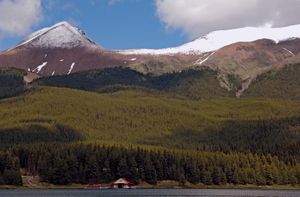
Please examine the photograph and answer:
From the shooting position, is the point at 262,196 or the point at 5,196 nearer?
the point at 5,196

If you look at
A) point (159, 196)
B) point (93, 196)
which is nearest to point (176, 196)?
point (159, 196)

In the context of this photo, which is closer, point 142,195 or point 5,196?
point 5,196

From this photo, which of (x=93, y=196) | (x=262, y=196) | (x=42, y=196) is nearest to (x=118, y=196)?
(x=93, y=196)

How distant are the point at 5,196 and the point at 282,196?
63.3m

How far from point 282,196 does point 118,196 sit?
3837cm

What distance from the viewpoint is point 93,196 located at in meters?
163

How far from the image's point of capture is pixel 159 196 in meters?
166

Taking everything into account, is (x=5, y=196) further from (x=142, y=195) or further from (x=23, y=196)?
(x=142, y=195)

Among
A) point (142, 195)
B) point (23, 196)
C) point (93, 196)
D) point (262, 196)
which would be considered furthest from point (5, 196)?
point (262, 196)

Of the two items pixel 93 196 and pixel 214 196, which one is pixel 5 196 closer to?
pixel 93 196

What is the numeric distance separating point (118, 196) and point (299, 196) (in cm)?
4199

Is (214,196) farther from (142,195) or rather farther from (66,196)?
(66,196)

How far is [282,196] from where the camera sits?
560 feet

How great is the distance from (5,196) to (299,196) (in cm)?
6681
